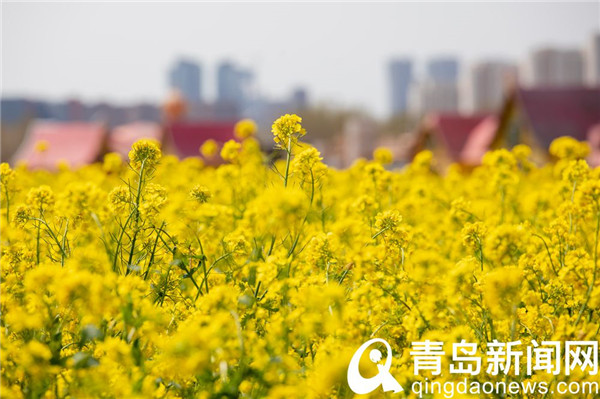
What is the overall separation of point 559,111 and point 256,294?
48.7 ft

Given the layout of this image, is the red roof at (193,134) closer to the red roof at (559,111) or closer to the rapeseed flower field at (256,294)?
the red roof at (559,111)

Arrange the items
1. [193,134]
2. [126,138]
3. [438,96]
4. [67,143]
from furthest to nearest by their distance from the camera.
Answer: [438,96], [126,138], [193,134], [67,143]

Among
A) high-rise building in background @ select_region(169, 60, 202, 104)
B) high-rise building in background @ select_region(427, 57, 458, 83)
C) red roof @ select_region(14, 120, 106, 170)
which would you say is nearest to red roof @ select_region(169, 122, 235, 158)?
red roof @ select_region(14, 120, 106, 170)

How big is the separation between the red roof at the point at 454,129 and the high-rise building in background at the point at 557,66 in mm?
33571

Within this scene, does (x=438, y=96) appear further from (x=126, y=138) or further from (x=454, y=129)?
(x=454, y=129)

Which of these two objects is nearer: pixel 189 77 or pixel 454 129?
pixel 454 129

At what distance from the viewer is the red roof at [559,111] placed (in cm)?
1519

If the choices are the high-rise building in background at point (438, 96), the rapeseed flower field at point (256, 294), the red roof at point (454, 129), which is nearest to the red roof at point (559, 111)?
the red roof at point (454, 129)

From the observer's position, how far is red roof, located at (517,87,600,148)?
49.8ft

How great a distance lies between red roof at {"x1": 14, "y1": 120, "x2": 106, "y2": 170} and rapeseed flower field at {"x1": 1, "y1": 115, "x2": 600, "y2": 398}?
46.6ft

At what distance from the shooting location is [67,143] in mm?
17594

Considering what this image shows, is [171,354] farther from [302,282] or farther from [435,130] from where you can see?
[435,130]

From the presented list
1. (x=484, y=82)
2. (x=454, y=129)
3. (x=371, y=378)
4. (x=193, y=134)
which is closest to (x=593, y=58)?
(x=484, y=82)

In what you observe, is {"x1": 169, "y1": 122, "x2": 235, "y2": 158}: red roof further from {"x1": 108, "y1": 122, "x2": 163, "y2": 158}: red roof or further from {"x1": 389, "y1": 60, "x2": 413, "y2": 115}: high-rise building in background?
{"x1": 389, "y1": 60, "x2": 413, "y2": 115}: high-rise building in background
